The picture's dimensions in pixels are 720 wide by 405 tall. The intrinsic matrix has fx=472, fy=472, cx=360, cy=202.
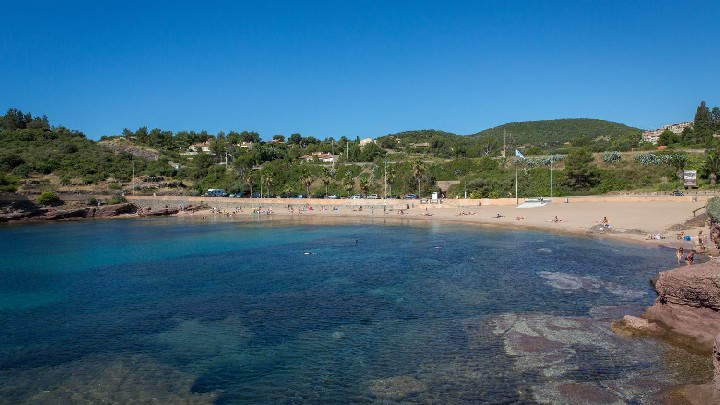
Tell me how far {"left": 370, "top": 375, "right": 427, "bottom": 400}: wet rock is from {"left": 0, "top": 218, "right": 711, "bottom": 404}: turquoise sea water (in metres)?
0.05

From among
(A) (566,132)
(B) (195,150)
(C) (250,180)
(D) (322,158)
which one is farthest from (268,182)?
(A) (566,132)

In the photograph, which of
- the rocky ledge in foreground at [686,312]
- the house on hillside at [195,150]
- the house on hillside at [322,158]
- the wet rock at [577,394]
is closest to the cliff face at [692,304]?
the rocky ledge in foreground at [686,312]

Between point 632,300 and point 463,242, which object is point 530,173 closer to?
point 463,242

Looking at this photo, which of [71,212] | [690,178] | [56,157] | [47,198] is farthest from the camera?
[56,157]

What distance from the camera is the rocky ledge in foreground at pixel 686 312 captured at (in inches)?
516

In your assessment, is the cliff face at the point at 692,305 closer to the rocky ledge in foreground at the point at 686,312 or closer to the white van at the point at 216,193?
the rocky ledge in foreground at the point at 686,312

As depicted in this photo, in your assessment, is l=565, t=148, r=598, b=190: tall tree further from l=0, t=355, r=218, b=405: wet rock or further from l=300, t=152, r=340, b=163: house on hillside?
l=0, t=355, r=218, b=405: wet rock

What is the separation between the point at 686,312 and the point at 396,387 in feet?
30.8

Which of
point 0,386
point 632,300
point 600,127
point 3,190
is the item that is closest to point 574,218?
point 632,300

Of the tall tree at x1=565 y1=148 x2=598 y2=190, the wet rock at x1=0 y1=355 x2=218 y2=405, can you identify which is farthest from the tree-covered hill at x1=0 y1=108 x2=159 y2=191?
the tall tree at x1=565 y1=148 x2=598 y2=190

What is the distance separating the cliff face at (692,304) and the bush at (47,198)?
263 feet

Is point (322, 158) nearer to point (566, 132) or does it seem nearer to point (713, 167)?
point (713, 167)

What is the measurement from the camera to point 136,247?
39.3 m

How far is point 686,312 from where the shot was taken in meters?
14.2
